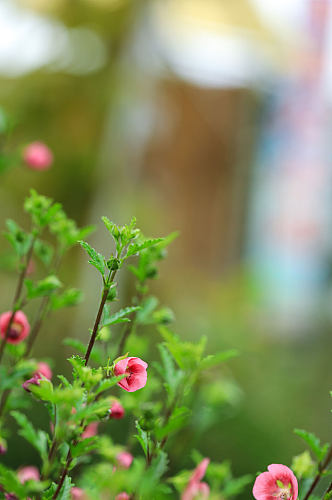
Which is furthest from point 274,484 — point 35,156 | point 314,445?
point 35,156

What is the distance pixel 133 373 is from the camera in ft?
1.08

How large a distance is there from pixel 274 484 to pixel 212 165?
4054mm

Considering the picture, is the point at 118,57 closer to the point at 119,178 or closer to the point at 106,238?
the point at 119,178

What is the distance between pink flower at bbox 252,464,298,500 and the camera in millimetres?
319

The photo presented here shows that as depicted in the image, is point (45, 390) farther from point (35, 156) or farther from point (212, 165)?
point (212, 165)

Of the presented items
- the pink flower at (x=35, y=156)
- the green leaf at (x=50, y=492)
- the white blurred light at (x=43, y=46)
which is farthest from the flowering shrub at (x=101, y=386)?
the white blurred light at (x=43, y=46)

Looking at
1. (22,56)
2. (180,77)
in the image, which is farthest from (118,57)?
(180,77)

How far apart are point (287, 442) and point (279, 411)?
209 millimetres

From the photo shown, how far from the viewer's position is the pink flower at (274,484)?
0.32 m

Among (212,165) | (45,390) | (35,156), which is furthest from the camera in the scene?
(212,165)

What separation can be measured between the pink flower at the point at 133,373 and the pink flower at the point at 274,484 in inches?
3.4

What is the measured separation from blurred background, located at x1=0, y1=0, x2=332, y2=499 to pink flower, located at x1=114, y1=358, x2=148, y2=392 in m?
0.35

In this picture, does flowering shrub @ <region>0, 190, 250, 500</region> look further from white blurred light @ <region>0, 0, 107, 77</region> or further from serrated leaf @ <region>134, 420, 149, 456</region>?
white blurred light @ <region>0, 0, 107, 77</region>

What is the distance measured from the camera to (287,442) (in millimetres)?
1475
